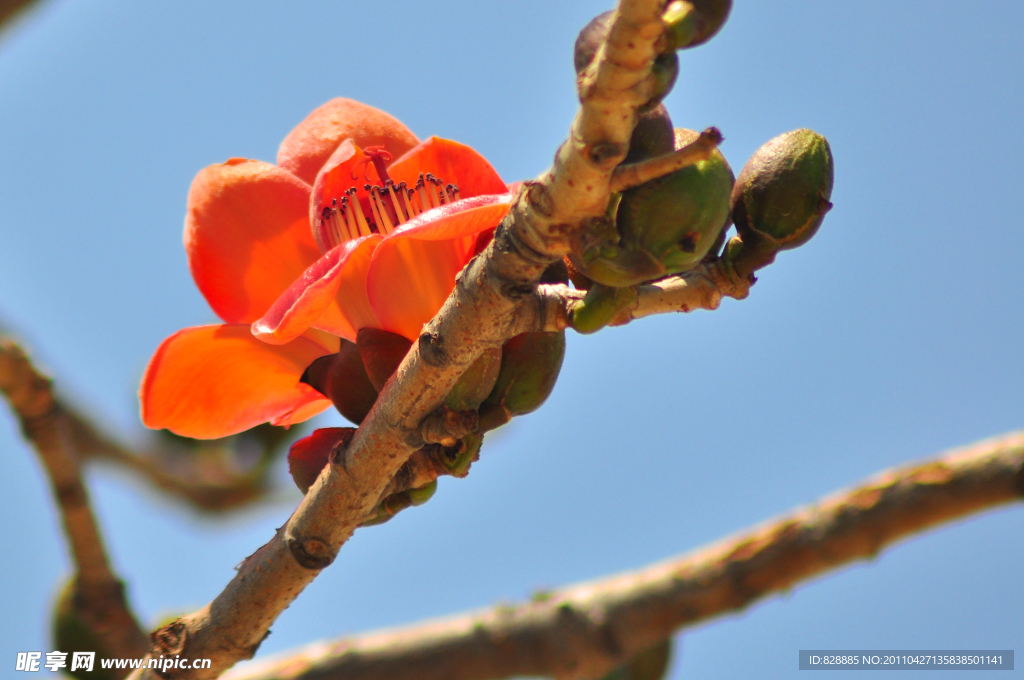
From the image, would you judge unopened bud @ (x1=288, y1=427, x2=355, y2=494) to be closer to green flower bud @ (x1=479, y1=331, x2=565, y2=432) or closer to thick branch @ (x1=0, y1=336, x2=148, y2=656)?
green flower bud @ (x1=479, y1=331, x2=565, y2=432)

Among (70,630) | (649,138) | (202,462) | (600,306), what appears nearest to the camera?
(649,138)

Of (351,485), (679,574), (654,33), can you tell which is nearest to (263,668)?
(679,574)

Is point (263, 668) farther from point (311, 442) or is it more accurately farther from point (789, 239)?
point (789, 239)

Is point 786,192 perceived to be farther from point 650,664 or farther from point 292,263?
point 650,664

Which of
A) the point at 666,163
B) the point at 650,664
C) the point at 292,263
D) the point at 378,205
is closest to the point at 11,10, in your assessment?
the point at 292,263

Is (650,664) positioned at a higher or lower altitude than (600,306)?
lower

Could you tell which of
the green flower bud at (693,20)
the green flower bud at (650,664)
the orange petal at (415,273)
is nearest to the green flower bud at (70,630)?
the green flower bud at (650,664)

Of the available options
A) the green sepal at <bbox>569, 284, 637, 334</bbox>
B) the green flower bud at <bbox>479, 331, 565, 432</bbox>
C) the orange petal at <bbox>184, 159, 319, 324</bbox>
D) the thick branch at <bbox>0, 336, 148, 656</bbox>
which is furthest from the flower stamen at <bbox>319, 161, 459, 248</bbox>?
the thick branch at <bbox>0, 336, 148, 656</bbox>
